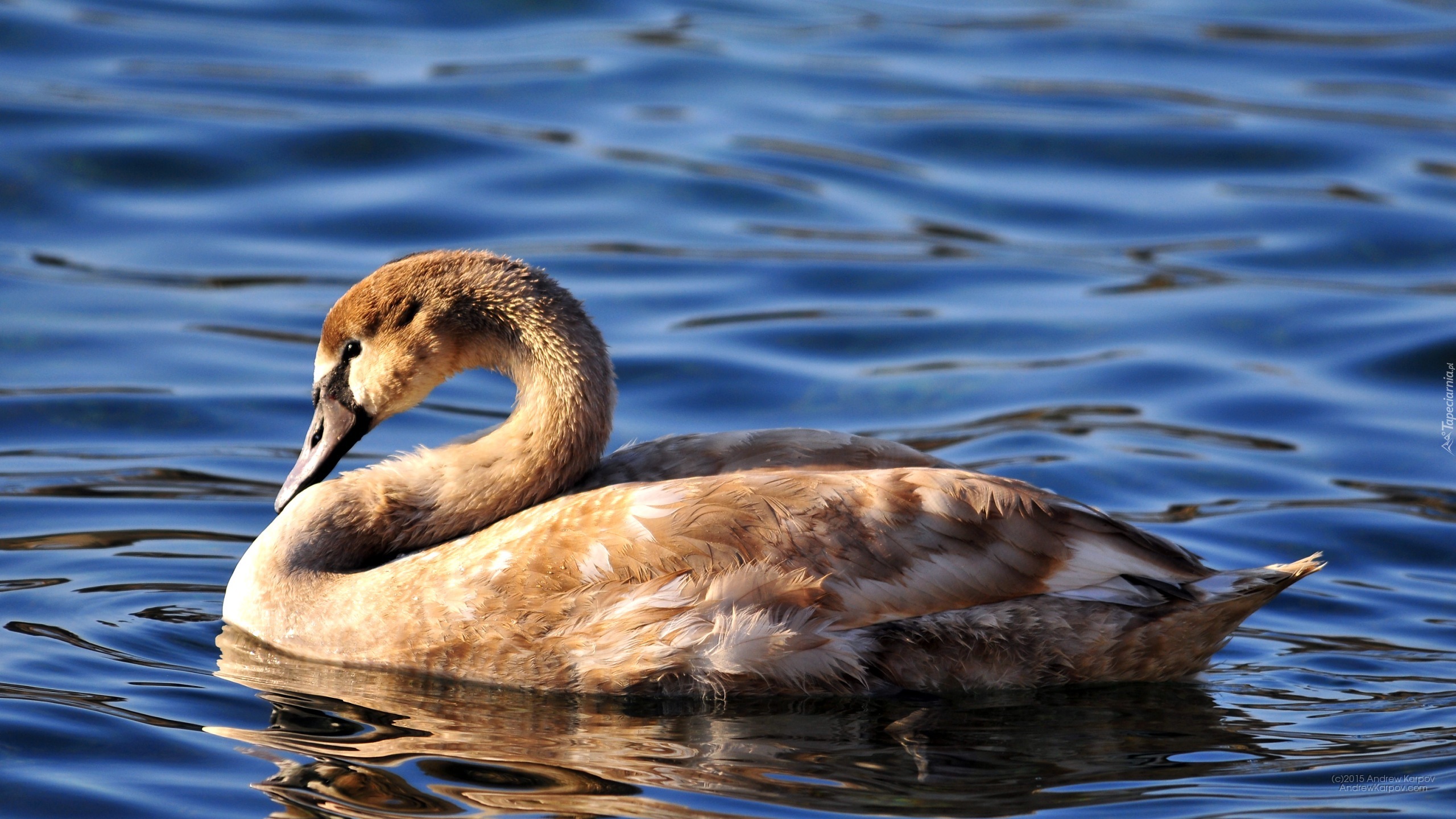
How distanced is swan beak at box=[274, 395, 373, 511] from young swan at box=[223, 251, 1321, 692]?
26cm

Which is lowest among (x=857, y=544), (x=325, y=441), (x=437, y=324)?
(x=857, y=544)

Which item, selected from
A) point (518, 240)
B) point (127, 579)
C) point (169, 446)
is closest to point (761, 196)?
point (518, 240)

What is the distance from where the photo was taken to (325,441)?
623 centimetres

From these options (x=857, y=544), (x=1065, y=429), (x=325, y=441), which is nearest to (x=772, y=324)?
(x=1065, y=429)

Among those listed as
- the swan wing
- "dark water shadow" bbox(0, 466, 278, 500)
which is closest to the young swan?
the swan wing

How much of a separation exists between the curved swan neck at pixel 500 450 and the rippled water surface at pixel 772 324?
0.49 m

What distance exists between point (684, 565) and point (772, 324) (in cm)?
464

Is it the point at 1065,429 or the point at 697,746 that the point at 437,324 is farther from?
the point at 1065,429

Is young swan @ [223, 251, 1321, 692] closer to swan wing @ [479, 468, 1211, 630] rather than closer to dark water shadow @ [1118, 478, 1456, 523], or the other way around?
swan wing @ [479, 468, 1211, 630]

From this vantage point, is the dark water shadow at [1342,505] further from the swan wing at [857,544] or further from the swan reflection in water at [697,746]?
the swan wing at [857,544]

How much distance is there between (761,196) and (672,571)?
256 inches

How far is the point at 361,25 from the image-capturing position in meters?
14.0

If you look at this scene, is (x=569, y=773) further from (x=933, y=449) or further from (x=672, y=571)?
(x=933, y=449)

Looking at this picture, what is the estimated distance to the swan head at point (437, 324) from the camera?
596cm
